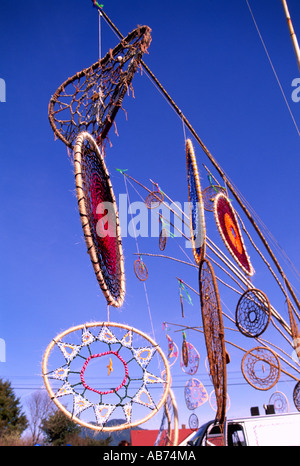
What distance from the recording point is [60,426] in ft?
120

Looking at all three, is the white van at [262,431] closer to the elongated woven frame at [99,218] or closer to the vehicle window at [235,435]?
the vehicle window at [235,435]

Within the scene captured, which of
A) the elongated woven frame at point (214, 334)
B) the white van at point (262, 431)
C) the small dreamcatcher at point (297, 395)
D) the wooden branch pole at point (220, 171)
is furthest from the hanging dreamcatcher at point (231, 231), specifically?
the small dreamcatcher at point (297, 395)

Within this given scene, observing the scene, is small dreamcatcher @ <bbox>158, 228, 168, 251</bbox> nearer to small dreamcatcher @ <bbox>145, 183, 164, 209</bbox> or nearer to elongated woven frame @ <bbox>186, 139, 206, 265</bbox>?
small dreamcatcher @ <bbox>145, 183, 164, 209</bbox>

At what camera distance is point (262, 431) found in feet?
21.5

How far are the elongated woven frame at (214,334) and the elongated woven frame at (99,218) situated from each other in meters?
1.36

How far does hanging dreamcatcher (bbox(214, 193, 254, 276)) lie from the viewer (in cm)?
806

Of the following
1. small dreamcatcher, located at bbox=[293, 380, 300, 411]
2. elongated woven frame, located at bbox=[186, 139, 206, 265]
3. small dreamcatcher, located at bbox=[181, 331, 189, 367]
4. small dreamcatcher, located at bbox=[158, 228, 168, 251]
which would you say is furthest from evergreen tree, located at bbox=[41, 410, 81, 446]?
elongated woven frame, located at bbox=[186, 139, 206, 265]

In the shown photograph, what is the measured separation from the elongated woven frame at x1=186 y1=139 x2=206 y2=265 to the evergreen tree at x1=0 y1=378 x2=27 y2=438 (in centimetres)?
3622

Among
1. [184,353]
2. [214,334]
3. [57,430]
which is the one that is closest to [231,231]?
[214,334]

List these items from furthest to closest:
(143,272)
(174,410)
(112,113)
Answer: (143,272) → (112,113) → (174,410)
